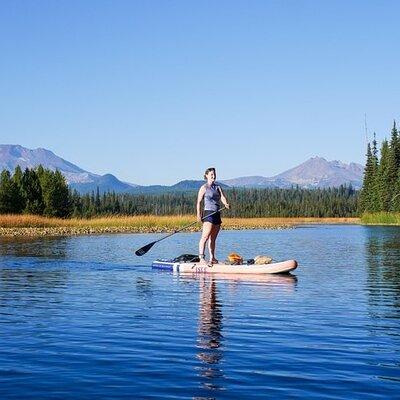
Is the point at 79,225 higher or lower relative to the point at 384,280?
higher

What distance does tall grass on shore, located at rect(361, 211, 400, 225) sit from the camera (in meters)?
104

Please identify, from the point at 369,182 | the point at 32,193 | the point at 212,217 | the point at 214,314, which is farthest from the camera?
the point at 369,182

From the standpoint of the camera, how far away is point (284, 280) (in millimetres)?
21359

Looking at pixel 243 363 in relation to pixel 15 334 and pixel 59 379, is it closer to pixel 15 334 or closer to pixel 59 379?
pixel 59 379

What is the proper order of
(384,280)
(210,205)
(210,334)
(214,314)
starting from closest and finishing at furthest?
(210,334) → (214,314) → (384,280) → (210,205)

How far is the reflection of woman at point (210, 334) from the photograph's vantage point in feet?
30.3

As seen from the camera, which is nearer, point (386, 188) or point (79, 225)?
point (79, 225)

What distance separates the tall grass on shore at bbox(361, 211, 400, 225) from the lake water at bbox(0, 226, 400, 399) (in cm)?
8573

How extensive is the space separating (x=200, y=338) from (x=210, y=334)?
0.40m

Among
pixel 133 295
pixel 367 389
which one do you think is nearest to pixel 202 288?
pixel 133 295

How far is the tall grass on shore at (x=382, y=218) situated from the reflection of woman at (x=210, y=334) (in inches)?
3521

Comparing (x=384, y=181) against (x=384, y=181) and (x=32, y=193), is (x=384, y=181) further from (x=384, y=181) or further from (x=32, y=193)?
(x=32, y=193)

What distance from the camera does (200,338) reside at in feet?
37.4

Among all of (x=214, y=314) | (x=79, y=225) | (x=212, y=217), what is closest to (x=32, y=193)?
(x=79, y=225)
